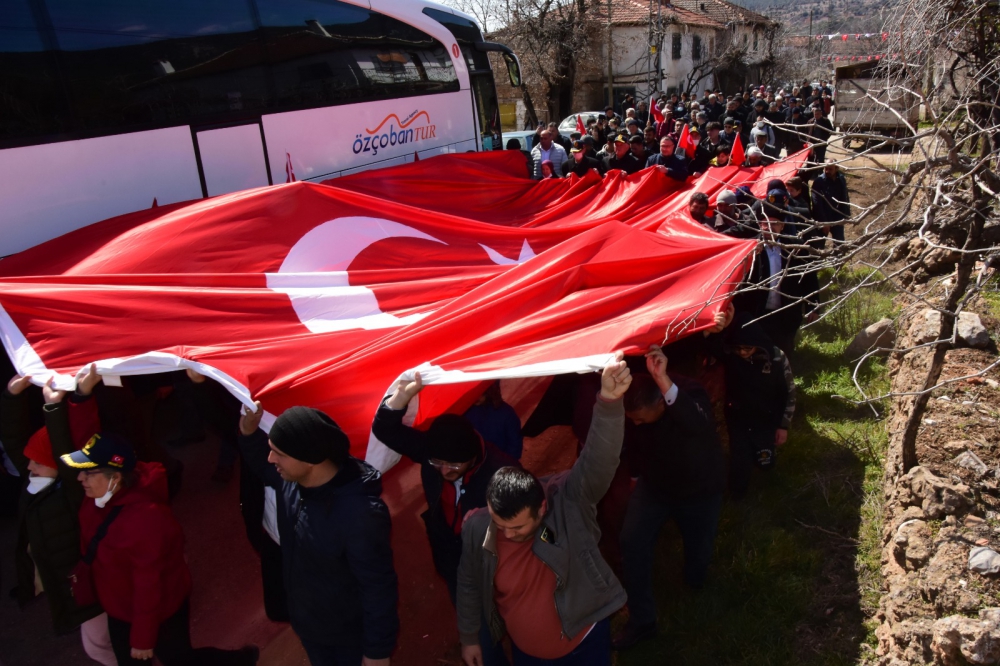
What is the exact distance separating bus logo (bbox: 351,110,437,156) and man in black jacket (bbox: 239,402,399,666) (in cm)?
557

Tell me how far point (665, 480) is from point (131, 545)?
2414 mm

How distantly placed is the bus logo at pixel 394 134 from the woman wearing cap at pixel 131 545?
5.25m

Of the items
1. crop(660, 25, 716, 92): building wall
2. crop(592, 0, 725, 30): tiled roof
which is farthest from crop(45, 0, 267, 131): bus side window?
crop(660, 25, 716, 92): building wall

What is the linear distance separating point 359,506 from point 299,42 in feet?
18.7

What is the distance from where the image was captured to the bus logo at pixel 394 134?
8008mm

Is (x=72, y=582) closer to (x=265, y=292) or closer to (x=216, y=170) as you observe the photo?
(x=265, y=292)

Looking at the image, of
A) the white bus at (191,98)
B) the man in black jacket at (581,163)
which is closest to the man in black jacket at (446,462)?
the white bus at (191,98)

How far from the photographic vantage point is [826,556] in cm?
431

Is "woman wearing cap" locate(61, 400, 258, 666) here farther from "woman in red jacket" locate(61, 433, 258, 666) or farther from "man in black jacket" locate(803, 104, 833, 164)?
"man in black jacket" locate(803, 104, 833, 164)

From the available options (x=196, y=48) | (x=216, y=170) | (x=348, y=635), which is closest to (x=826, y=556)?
(x=348, y=635)

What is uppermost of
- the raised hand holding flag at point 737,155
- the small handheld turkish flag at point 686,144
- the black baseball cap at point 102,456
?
the small handheld turkish flag at point 686,144

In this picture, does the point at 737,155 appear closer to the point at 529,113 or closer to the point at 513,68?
the point at 513,68

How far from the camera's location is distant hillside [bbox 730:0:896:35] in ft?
165

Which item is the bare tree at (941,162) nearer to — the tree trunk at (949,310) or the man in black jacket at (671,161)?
the tree trunk at (949,310)
